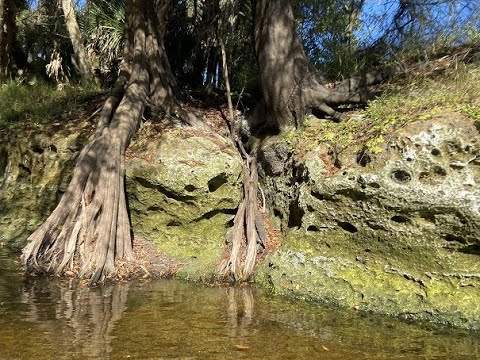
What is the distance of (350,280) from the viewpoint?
6285 mm

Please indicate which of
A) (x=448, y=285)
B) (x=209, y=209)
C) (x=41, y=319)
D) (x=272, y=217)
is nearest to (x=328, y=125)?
(x=272, y=217)

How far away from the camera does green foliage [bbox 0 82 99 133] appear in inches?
448

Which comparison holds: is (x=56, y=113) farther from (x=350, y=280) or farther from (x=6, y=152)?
(x=350, y=280)

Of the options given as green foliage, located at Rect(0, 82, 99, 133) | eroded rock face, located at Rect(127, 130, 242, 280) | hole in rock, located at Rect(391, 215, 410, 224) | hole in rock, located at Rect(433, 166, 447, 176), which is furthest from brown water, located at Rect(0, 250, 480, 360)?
green foliage, located at Rect(0, 82, 99, 133)

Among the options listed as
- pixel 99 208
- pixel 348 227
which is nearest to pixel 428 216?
pixel 348 227

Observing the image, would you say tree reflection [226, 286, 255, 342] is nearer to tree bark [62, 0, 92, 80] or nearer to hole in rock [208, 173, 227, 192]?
hole in rock [208, 173, 227, 192]

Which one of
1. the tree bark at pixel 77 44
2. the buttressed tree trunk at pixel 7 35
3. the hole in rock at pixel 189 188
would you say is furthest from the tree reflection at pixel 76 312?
the buttressed tree trunk at pixel 7 35

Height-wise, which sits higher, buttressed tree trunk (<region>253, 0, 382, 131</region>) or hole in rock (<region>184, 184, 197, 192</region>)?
buttressed tree trunk (<region>253, 0, 382, 131</region>)

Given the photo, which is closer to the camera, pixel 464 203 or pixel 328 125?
pixel 464 203

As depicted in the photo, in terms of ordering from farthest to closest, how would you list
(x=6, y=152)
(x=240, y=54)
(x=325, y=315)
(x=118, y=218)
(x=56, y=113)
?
1. (x=240, y=54)
2. (x=56, y=113)
3. (x=6, y=152)
4. (x=118, y=218)
5. (x=325, y=315)

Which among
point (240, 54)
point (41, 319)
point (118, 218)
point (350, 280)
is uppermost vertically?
point (240, 54)

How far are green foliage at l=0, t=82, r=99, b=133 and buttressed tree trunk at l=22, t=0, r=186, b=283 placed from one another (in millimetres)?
2160

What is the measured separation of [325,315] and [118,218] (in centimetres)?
381

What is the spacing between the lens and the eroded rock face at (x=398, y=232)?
5.70 m
